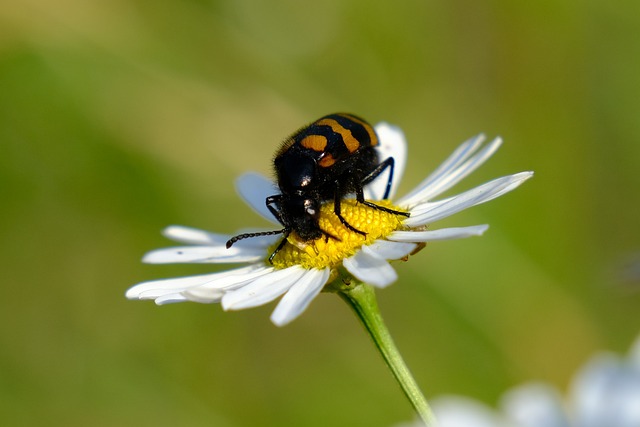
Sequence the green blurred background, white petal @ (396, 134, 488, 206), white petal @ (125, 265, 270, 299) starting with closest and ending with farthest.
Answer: white petal @ (125, 265, 270, 299), white petal @ (396, 134, 488, 206), the green blurred background

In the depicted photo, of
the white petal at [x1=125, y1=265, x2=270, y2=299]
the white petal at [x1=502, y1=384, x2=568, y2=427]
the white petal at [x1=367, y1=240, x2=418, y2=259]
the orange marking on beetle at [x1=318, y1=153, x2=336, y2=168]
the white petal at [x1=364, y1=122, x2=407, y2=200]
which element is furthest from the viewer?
the white petal at [x1=364, y1=122, x2=407, y2=200]

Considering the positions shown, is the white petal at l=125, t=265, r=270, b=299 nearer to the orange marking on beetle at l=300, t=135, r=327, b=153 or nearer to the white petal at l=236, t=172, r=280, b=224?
the orange marking on beetle at l=300, t=135, r=327, b=153

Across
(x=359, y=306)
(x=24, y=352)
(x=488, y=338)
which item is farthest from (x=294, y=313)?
(x=24, y=352)

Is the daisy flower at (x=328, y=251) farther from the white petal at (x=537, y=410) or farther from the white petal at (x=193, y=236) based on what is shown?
the white petal at (x=537, y=410)

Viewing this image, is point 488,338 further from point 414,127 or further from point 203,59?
point 203,59

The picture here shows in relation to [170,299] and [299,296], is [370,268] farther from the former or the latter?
[170,299]

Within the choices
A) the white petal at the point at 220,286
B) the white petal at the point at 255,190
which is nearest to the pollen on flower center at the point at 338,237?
the white petal at the point at 220,286

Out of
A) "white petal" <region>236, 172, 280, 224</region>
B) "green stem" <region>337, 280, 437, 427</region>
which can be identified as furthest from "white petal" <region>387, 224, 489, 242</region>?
"white petal" <region>236, 172, 280, 224</region>
